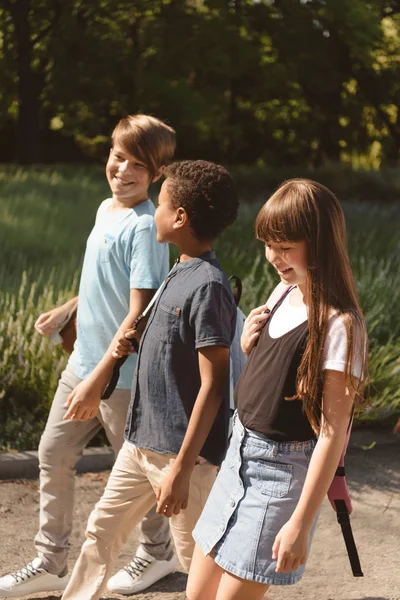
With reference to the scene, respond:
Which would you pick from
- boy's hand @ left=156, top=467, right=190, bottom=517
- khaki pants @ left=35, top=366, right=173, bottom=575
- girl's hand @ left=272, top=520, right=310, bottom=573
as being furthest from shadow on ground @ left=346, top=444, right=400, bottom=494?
girl's hand @ left=272, top=520, right=310, bottom=573

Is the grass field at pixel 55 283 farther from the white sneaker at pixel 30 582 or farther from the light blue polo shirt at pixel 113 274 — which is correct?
the white sneaker at pixel 30 582

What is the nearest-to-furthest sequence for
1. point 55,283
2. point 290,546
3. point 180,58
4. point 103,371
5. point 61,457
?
point 290,546 < point 103,371 < point 61,457 < point 55,283 < point 180,58

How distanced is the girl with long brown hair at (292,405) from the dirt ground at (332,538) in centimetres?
148

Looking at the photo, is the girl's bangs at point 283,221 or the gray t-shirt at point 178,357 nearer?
the girl's bangs at point 283,221

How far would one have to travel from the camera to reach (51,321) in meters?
3.92

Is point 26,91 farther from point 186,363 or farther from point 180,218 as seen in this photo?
point 186,363

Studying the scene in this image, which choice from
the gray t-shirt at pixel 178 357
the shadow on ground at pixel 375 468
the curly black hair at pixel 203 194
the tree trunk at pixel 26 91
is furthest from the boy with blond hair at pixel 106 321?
the tree trunk at pixel 26 91

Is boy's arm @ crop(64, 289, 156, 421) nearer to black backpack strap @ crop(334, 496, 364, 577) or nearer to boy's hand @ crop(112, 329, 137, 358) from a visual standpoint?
boy's hand @ crop(112, 329, 137, 358)

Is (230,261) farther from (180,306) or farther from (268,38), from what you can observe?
(268,38)

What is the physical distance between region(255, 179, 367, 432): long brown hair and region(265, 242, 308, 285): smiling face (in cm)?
2

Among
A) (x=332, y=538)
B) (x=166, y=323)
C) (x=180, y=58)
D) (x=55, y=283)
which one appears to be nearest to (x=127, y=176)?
(x=166, y=323)

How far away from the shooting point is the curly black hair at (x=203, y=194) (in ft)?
9.80

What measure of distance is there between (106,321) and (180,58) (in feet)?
73.1

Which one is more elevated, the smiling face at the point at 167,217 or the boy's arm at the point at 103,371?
the smiling face at the point at 167,217
